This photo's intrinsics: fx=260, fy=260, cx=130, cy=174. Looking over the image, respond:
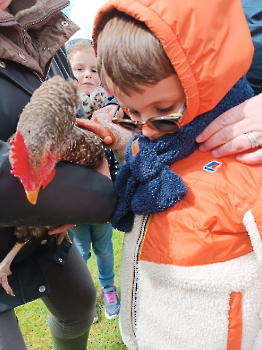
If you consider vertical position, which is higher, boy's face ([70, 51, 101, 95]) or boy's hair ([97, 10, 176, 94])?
boy's hair ([97, 10, 176, 94])

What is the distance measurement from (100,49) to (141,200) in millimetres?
559

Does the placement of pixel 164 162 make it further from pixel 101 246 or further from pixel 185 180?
pixel 101 246

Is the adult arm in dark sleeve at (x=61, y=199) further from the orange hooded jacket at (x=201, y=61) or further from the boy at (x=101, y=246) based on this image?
the boy at (x=101, y=246)

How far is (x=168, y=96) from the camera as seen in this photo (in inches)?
34.8

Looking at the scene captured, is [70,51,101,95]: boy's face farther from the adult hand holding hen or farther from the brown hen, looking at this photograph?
the brown hen

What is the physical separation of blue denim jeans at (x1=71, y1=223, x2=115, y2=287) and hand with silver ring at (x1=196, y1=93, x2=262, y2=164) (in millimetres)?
2058

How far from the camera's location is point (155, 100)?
90 cm

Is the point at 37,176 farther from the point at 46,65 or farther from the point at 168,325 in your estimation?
the point at 46,65

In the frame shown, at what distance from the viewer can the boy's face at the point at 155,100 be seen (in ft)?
2.84

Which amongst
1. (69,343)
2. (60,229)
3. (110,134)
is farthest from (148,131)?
(69,343)

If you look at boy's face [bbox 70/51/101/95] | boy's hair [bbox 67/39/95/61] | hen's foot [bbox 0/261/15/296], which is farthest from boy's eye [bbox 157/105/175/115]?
boy's hair [bbox 67/39/95/61]

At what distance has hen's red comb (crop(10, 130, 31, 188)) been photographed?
85 cm

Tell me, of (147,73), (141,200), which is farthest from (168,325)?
(147,73)

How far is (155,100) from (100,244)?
7.48 ft
